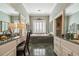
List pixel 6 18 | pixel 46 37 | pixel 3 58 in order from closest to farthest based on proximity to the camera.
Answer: pixel 3 58 < pixel 6 18 < pixel 46 37

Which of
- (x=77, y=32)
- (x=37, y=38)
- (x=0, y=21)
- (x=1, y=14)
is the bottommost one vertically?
(x=37, y=38)

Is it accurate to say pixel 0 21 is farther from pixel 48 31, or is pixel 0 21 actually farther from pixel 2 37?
pixel 48 31

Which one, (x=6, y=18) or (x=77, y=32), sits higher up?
(x=6, y=18)

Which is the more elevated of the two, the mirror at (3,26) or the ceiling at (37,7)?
the ceiling at (37,7)

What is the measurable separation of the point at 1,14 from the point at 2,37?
0.55 metres

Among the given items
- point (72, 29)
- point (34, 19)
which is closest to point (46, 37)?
point (34, 19)

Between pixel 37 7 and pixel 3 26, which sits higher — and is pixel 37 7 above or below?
above

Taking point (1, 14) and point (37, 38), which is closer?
point (1, 14)

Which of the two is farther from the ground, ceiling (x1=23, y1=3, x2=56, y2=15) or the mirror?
ceiling (x1=23, y1=3, x2=56, y2=15)

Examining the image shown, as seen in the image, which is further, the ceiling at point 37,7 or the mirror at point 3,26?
the ceiling at point 37,7

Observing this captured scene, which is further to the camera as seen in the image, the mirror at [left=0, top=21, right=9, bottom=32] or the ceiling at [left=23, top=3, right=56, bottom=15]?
the ceiling at [left=23, top=3, right=56, bottom=15]

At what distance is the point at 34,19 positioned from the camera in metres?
7.50

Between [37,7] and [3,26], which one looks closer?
[3,26]

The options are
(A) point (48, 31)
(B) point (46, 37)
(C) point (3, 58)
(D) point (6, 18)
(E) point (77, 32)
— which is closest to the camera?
(C) point (3, 58)
